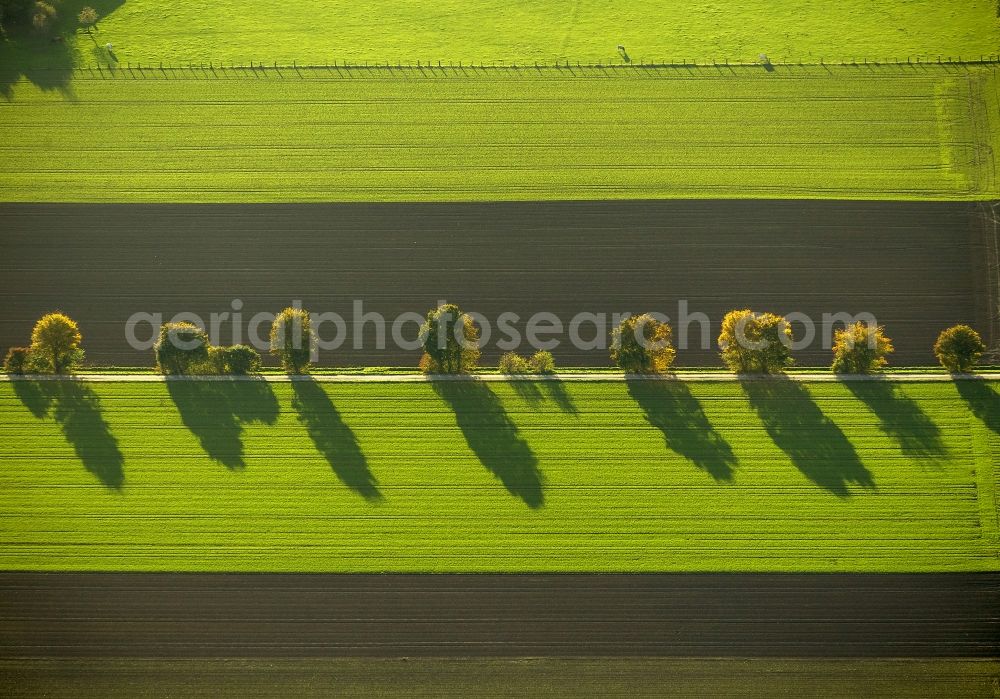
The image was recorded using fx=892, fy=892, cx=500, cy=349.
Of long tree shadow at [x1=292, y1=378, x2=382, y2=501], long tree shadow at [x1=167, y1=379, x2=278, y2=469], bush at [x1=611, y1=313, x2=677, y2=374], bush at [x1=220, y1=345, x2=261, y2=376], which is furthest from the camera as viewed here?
bush at [x1=220, y1=345, x2=261, y2=376]

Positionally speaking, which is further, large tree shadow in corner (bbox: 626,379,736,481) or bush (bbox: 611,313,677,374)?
bush (bbox: 611,313,677,374)

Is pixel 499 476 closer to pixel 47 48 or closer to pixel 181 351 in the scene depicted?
pixel 181 351

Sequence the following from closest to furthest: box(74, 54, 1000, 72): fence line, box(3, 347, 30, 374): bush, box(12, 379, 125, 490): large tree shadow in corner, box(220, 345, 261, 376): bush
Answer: box(12, 379, 125, 490): large tree shadow in corner
box(220, 345, 261, 376): bush
box(3, 347, 30, 374): bush
box(74, 54, 1000, 72): fence line

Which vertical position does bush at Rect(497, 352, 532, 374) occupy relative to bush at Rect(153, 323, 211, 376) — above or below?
below

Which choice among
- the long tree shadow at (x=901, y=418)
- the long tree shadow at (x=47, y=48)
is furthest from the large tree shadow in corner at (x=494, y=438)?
the long tree shadow at (x=47, y=48)

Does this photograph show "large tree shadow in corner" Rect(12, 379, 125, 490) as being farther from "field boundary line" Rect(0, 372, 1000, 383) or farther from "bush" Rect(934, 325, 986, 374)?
"bush" Rect(934, 325, 986, 374)

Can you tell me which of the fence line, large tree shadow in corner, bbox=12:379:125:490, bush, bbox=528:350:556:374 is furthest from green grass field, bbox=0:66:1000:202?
large tree shadow in corner, bbox=12:379:125:490

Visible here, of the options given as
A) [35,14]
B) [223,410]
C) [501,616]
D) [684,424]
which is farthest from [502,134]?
[35,14]

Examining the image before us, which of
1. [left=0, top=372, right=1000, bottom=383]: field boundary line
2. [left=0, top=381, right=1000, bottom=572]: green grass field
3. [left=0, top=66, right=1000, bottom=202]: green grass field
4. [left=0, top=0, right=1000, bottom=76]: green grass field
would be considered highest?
[left=0, top=0, right=1000, bottom=76]: green grass field
